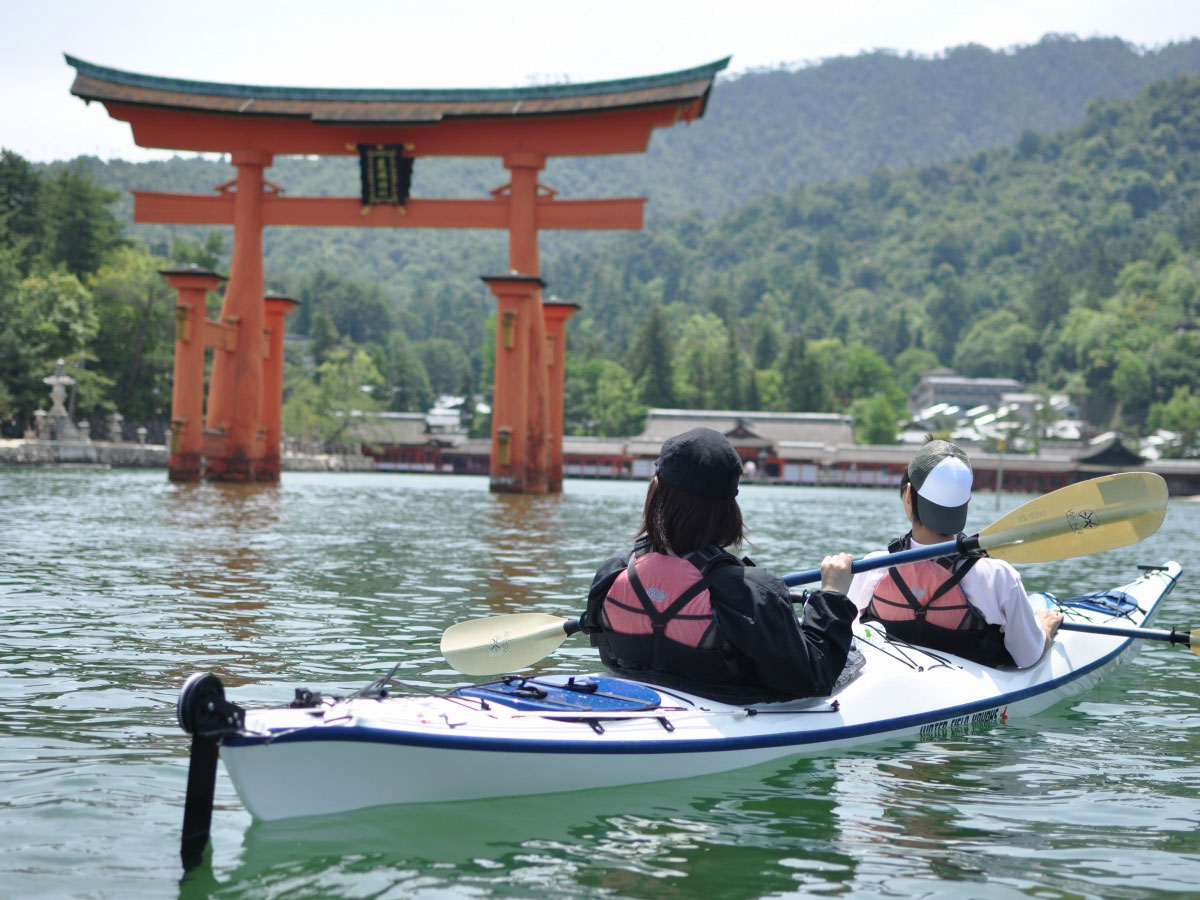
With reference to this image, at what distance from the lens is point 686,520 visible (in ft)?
14.4

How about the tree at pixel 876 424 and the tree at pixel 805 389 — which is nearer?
the tree at pixel 876 424

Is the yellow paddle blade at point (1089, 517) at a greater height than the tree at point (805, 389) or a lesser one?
lesser

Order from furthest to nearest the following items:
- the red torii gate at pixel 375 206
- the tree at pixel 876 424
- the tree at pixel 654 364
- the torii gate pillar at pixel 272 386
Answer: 1. the tree at pixel 654 364
2. the tree at pixel 876 424
3. the torii gate pillar at pixel 272 386
4. the red torii gate at pixel 375 206

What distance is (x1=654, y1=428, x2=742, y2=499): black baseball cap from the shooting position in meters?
4.34

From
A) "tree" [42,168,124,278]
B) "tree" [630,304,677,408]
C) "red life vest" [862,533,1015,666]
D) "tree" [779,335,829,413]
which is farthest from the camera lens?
"tree" [779,335,829,413]

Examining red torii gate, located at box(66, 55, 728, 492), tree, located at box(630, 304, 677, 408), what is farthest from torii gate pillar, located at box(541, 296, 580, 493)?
tree, located at box(630, 304, 677, 408)

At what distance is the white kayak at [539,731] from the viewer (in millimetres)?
3645

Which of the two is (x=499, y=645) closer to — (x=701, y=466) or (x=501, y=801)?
(x=501, y=801)

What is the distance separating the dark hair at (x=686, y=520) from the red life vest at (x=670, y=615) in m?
0.04

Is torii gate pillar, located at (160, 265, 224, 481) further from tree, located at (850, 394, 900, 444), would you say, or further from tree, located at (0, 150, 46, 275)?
tree, located at (850, 394, 900, 444)

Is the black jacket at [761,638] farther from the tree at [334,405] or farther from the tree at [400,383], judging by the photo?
the tree at [400,383]

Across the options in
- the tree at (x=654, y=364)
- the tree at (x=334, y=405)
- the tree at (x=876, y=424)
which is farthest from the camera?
the tree at (x=654, y=364)

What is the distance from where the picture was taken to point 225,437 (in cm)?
2748

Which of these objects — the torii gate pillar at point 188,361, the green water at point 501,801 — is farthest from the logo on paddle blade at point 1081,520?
the torii gate pillar at point 188,361
